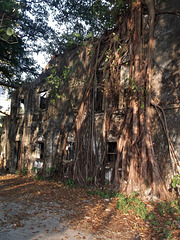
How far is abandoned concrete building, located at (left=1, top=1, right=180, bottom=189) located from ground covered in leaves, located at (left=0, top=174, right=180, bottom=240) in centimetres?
153

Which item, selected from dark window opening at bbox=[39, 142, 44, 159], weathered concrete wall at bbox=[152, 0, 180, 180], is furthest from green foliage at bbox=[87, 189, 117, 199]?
dark window opening at bbox=[39, 142, 44, 159]

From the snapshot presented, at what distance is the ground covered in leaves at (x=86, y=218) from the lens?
397 centimetres

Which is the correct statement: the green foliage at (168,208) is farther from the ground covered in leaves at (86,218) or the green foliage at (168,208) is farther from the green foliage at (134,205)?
the green foliage at (134,205)

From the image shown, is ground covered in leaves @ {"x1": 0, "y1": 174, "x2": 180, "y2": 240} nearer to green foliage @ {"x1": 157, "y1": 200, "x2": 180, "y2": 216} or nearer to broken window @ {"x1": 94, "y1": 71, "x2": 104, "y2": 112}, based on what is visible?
green foliage @ {"x1": 157, "y1": 200, "x2": 180, "y2": 216}

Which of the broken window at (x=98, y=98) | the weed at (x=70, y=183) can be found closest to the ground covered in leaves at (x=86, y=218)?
the weed at (x=70, y=183)

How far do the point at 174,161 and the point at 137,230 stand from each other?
2667mm

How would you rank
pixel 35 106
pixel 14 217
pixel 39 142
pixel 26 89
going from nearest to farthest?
pixel 14 217, pixel 39 142, pixel 35 106, pixel 26 89

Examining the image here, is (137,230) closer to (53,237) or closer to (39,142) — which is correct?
(53,237)

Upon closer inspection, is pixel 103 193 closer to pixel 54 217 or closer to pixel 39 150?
pixel 54 217

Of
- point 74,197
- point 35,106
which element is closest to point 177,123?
point 74,197

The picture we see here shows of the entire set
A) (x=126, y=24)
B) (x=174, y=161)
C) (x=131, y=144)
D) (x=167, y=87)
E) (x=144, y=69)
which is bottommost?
(x=174, y=161)

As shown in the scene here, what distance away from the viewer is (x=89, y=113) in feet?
29.3

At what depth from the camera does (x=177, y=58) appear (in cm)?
674

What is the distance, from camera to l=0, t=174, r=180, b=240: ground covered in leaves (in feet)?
13.0
